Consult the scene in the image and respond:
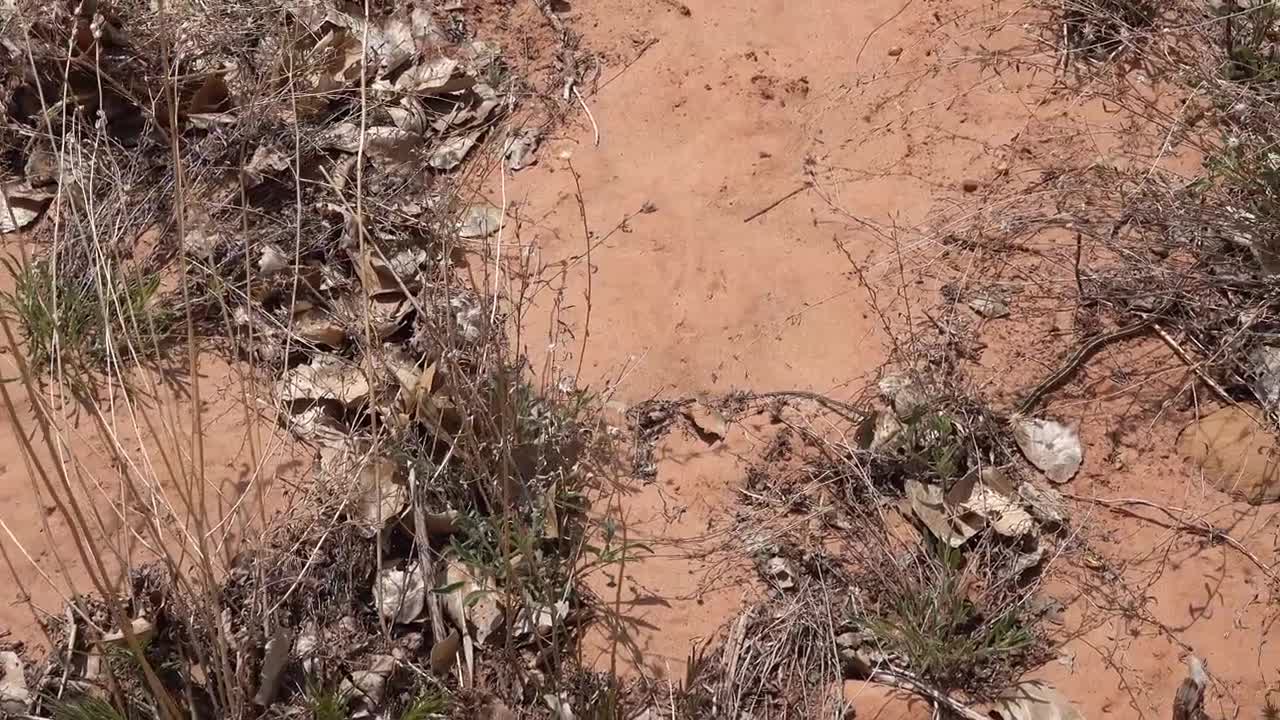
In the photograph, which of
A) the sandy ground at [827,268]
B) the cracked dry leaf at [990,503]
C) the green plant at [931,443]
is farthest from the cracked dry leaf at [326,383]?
the cracked dry leaf at [990,503]

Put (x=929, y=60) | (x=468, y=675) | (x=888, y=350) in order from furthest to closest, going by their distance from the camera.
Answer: (x=929, y=60)
(x=888, y=350)
(x=468, y=675)

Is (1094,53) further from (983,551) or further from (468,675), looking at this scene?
(468,675)

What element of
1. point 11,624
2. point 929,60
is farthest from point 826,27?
point 11,624

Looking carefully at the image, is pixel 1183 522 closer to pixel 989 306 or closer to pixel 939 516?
pixel 939 516

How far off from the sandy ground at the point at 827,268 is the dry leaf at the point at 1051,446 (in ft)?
0.15

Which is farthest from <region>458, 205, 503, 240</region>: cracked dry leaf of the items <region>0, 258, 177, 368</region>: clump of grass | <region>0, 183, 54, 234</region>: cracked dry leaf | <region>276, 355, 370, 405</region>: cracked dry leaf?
<region>0, 183, 54, 234</region>: cracked dry leaf

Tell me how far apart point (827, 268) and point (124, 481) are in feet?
6.14

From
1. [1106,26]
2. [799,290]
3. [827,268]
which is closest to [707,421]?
[799,290]

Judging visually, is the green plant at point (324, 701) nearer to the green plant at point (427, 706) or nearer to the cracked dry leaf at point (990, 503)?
the green plant at point (427, 706)

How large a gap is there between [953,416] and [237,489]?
1.74 m

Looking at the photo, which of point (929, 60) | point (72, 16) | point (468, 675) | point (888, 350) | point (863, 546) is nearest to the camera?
point (468, 675)

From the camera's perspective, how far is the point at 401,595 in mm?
2328

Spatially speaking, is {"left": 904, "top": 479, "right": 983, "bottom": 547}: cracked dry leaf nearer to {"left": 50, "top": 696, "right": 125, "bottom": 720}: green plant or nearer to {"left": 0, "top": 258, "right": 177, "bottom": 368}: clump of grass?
{"left": 50, "top": 696, "right": 125, "bottom": 720}: green plant

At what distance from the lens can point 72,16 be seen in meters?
3.03
